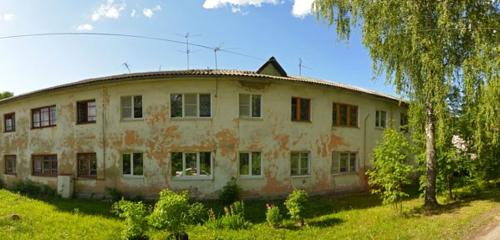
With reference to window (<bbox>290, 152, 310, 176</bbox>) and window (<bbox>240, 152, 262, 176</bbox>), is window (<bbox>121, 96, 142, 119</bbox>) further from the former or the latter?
window (<bbox>290, 152, 310, 176</bbox>)

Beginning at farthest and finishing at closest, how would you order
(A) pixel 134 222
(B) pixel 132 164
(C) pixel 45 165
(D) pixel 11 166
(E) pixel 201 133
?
(D) pixel 11 166 < (C) pixel 45 165 < (B) pixel 132 164 < (E) pixel 201 133 < (A) pixel 134 222

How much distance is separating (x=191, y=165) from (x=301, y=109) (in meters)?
5.91

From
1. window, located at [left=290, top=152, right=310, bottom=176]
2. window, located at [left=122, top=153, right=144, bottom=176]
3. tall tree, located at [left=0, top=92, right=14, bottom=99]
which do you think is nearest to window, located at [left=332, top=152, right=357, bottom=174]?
window, located at [left=290, top=152, right=310, bottom=176]

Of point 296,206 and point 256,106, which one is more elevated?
point 256,106

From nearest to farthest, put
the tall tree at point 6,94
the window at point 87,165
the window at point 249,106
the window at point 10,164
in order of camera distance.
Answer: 1. the window at point 249,106
2. the window at point 87,165
3. the window at point 10,164
4. the tall tree at point 6,94

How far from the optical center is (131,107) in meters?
17.7

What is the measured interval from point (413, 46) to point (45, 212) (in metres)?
14.3

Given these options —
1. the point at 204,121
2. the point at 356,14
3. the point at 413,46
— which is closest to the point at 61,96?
the point at 204,121

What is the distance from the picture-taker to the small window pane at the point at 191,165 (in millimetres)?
17000

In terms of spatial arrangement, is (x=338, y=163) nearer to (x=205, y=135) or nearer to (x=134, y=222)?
(x=205, y=135)

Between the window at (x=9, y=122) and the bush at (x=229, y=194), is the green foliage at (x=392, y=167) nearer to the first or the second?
the bush at (x=229, y=194)

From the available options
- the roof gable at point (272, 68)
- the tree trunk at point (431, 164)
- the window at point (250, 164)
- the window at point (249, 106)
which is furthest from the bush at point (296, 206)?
the roof gable at point (272, 68)

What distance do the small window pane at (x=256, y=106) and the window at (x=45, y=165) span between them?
36.9ft

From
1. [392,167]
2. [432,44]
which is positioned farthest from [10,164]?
[432,44]
